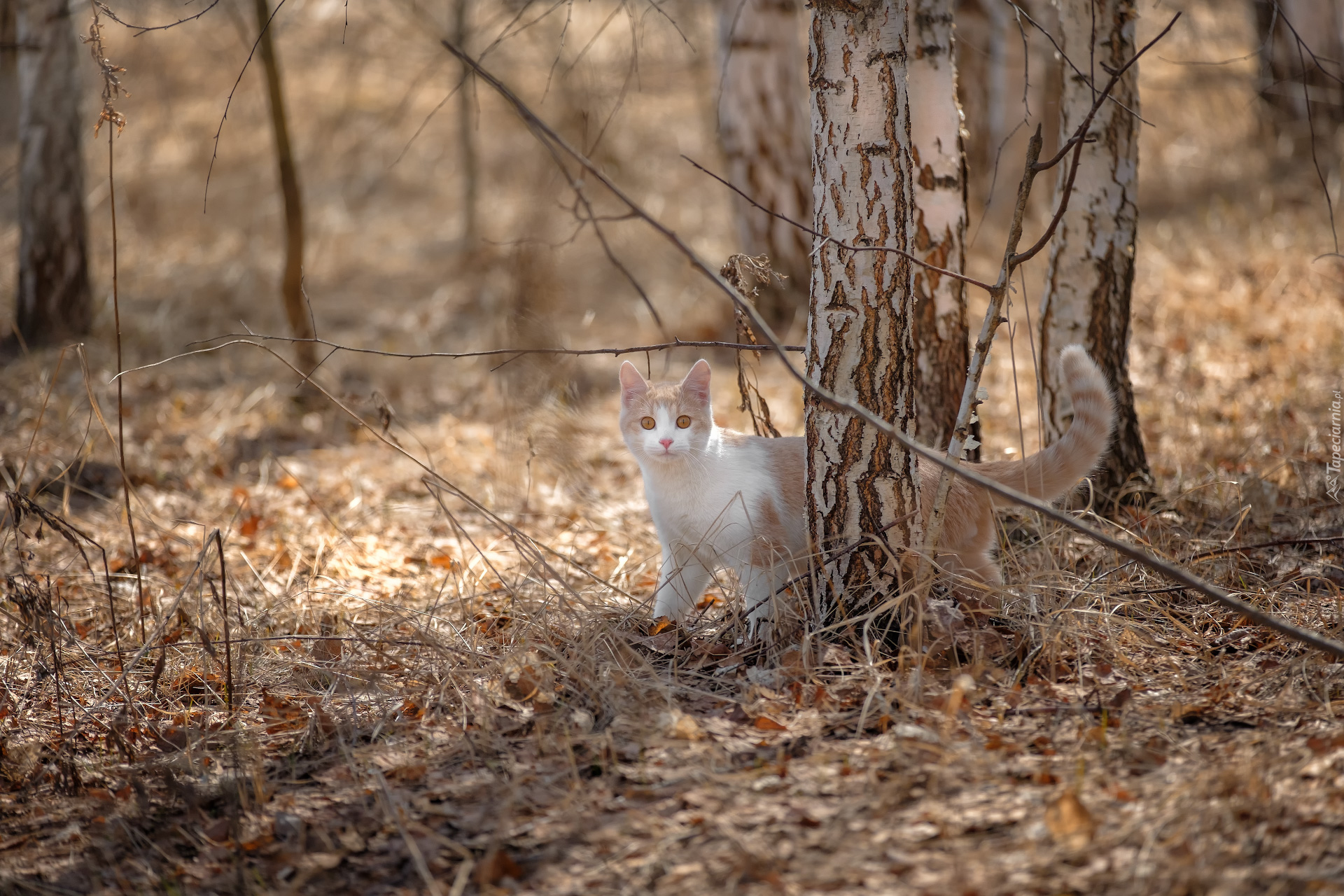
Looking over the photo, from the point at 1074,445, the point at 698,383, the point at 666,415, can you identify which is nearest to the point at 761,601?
the point at 666,415

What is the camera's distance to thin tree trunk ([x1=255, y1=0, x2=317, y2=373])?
20.3 feet

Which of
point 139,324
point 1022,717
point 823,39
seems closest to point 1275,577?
point 1022,717

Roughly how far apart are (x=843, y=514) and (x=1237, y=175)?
29.0ft

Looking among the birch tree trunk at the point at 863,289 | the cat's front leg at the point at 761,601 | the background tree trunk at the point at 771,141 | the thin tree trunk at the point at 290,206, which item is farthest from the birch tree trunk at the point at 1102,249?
the thin tree trunk at the point at 290,206

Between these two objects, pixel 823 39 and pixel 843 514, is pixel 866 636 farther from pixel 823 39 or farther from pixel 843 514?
pixel 823 39

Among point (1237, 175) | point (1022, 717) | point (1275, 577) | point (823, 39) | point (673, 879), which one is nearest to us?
point (673, 879)

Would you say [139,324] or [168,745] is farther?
[139,324]

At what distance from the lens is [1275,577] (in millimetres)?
3287

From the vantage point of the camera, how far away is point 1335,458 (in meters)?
4.25

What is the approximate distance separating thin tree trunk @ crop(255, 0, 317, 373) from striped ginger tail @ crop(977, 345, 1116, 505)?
4.53 meters

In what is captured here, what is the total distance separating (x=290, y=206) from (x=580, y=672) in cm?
495

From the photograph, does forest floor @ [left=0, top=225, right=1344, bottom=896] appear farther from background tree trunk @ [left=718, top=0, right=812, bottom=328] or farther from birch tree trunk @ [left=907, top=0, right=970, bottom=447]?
background tree trunk @ [left=718, top=0, right=812, bottom=328]

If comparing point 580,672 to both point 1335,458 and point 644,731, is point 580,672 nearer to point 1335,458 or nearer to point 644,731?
point 644,731

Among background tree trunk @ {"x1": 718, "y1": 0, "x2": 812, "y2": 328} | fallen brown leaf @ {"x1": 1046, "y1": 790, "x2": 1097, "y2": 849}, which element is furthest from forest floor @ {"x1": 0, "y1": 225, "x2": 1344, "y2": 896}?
background tree trunk @ {"x1": 718, "y1": 0, "x2": 812, "y2": 328}
